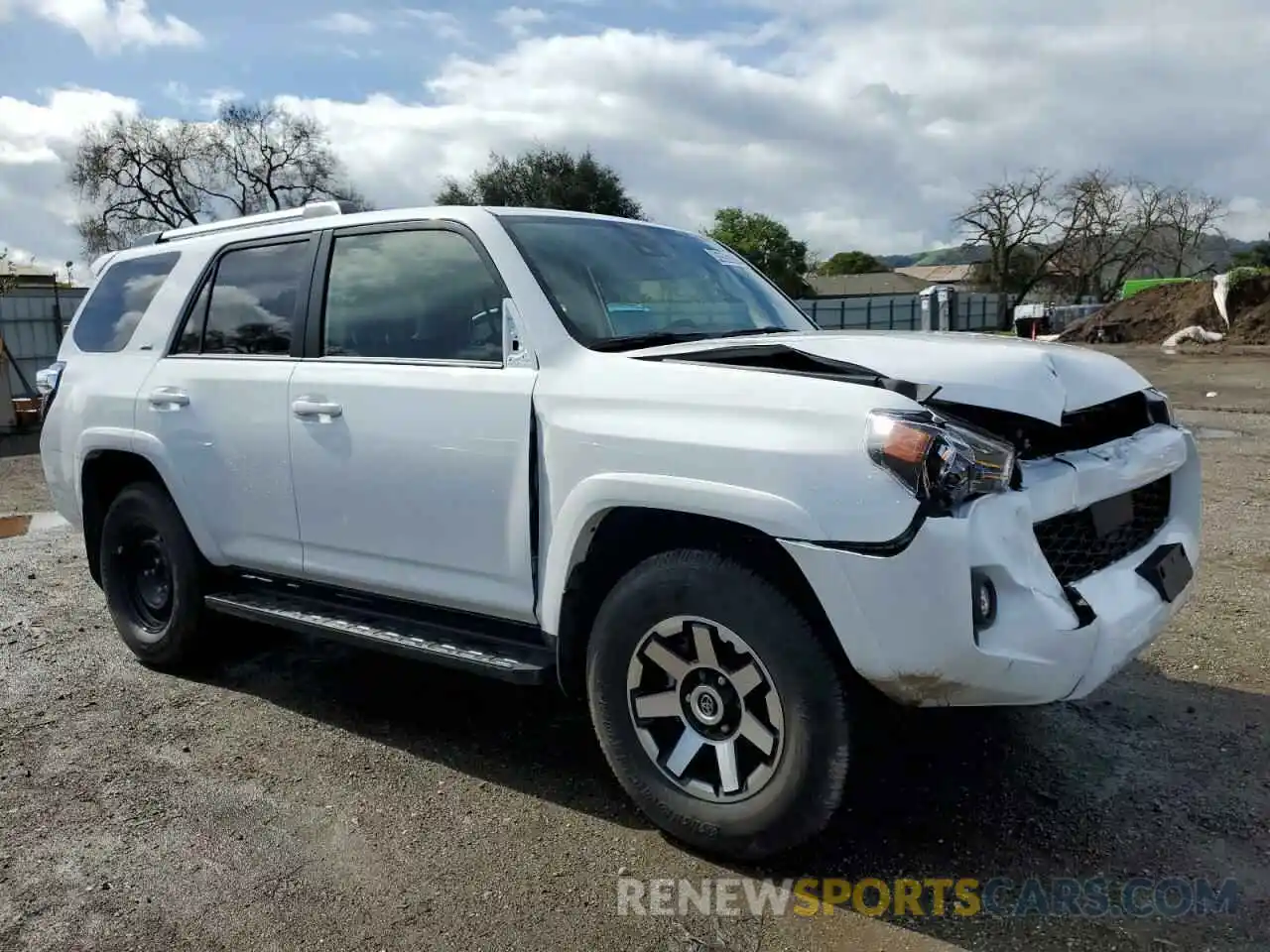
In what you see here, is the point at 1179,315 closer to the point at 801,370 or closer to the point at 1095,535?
the point at 1095,535

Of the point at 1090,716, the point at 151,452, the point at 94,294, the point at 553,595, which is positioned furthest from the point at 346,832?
the point at 94,294

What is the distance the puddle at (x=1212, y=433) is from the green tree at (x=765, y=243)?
4999 cm

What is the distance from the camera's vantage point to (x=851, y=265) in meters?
116

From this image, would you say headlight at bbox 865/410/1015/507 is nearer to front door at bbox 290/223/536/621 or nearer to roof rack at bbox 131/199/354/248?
front door at bbox 290/223/536/621

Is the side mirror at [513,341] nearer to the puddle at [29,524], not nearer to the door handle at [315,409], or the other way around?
the door handle at [315,409]

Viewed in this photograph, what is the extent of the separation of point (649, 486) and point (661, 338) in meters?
0.82

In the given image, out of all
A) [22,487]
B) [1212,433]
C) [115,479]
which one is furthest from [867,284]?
[115,479]

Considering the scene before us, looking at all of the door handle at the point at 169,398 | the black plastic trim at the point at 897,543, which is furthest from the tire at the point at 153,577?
the black plastic trim at the point at 897,543

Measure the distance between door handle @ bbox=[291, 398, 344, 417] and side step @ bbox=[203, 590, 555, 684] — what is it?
0.75m

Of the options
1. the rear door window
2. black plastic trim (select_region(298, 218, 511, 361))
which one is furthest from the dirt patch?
black plastic trim (select_region(298, 218, 511, 361))

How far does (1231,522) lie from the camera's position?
7.25 metres

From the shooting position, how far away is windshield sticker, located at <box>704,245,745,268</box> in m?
4.61

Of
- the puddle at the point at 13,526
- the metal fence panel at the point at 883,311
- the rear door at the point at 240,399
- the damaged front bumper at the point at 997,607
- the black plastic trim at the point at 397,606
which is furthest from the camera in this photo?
the metal fence panel at the point at 883,311

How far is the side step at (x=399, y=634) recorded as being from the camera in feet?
11.3
